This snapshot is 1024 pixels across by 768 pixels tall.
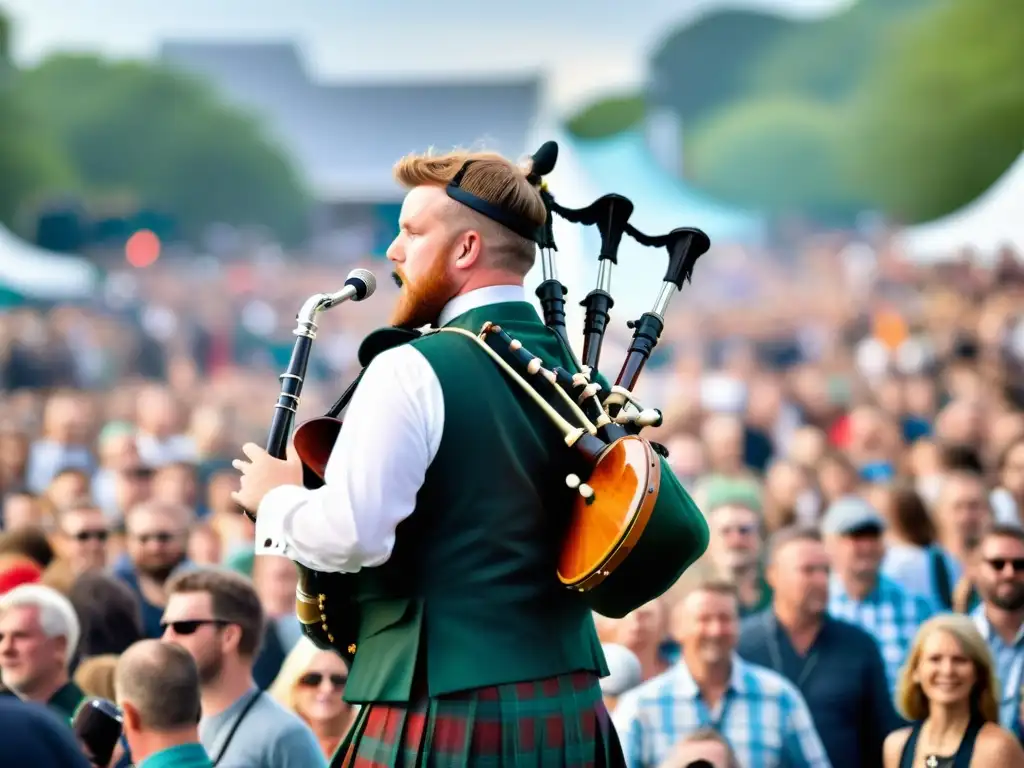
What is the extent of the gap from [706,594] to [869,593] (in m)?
1.31

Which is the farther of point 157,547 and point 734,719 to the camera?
point 157,547

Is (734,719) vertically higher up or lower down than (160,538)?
lower down

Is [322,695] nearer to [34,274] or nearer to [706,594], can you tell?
[706,594]

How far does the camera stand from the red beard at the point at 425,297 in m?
3.39

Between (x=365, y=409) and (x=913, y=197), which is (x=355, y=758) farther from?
(x=913, y=197)

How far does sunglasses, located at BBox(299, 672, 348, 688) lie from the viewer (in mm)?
5051

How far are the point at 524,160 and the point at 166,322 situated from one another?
2052 centimetres

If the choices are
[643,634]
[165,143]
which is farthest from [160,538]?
[165,143]

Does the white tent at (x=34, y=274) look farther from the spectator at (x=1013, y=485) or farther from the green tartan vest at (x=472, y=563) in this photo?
the green tartan vest at (x=472, y=563)

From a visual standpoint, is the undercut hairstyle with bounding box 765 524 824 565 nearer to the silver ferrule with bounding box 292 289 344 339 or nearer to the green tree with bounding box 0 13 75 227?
the silver ferrule with bounding box 292 289 344 339

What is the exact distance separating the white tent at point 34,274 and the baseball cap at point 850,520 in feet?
45.9

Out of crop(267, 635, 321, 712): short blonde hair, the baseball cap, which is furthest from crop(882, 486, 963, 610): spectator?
crop(267, 635, 321, 712): short blonde hair

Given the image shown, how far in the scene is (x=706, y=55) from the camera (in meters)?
110

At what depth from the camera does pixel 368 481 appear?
10.0ft
